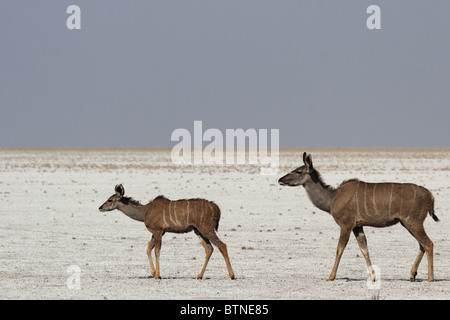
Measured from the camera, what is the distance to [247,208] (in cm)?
2942

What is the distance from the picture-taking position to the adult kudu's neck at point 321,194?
1391 cm

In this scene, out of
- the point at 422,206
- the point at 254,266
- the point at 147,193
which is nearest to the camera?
the point at 422,206

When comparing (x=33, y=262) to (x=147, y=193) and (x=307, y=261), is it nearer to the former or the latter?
(x=307, y=261)

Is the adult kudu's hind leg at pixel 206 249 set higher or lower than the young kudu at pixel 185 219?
lower

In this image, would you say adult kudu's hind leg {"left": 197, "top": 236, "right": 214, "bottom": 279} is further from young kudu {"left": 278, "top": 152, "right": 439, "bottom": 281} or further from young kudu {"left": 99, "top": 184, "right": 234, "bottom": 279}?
young kudu {"left": 278, "top": 152, "right": 439, "bottom": 281}

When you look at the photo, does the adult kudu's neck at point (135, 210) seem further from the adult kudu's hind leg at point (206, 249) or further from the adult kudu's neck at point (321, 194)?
the adult kudu's neck at point (321, 194)

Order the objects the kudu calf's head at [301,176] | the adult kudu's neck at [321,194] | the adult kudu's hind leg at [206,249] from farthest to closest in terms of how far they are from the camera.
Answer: the kudu calf's head at [301,176] → the adult kudu's neck at [321,194] → the adult kudu's hind leg at [206,249]

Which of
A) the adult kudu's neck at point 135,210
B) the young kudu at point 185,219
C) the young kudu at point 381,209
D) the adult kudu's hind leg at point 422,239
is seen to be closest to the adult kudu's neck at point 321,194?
the young kudu at point 381,209

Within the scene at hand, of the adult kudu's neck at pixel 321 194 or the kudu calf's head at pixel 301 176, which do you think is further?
the kudu calf's head at pixel 301 176

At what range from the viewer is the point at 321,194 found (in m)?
14.0

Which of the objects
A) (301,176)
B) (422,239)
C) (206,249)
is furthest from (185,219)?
(422,239)
